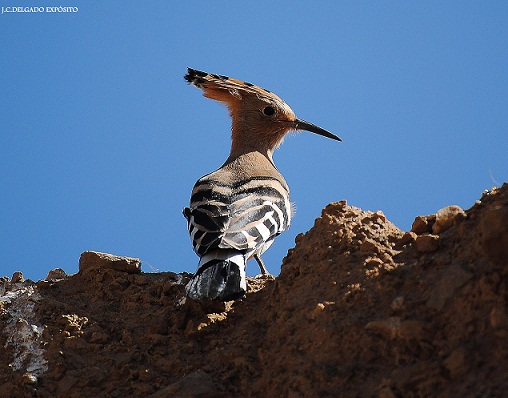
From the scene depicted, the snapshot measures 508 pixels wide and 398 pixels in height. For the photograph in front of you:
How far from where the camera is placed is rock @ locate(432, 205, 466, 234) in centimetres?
345

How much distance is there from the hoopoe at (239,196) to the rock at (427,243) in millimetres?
990

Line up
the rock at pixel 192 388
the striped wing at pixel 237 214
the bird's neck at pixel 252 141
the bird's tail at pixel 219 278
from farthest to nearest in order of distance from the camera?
the bird's neck at pixel 252 141
the striped wing at pixel 237 214
the bird's tail at pixel 219 278
the rock at pixel 192 388

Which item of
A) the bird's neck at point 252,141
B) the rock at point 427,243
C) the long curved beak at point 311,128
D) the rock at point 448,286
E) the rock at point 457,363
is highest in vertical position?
the long curved beak at point 311,128

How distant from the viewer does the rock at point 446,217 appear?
3453 millimetres

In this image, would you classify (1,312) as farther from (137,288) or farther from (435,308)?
(435,308)

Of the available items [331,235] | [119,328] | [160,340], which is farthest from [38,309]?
[331,235]

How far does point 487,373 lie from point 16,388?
7.48ft

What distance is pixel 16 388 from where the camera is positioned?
3.71 m

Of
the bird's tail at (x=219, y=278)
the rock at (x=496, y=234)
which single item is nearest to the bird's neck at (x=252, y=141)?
the bird's tail at (x=219, y=278)

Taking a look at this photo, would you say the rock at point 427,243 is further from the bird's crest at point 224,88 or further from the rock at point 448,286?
the bird's crest at point 224,88

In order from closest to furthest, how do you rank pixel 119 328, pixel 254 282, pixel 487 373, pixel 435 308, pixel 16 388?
pixel 487 373, pixel 435 308, pixel 16 388, pixel 119 328, pixel 254 282

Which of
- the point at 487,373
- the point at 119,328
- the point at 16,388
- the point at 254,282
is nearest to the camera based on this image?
the point at 487,373

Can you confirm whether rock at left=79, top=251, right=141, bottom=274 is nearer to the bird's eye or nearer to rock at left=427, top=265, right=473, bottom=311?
rock at left=427, top=265, right=473, bottom=311

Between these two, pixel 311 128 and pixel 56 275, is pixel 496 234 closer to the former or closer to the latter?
pixel 56 275
